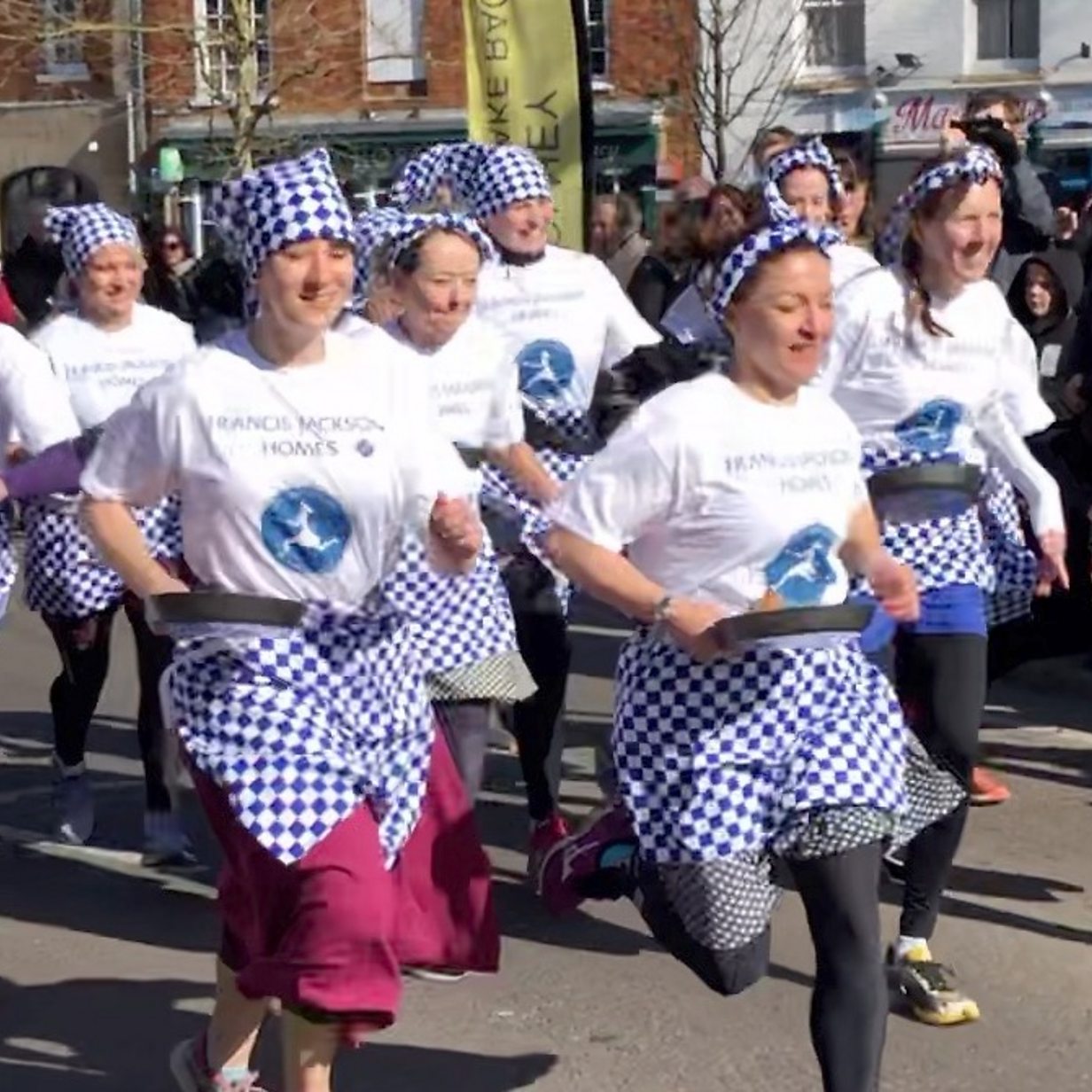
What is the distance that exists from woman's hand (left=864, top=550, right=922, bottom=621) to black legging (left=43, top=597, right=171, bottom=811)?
8.69 ft

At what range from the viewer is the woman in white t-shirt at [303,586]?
4230mm

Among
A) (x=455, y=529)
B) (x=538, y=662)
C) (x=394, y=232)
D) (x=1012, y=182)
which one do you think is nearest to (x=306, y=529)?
(x=455, y=529)

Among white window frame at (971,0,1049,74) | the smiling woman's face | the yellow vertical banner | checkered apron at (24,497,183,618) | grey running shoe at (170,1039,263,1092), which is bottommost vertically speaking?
grey running shoe at (170,1039,263,1092)

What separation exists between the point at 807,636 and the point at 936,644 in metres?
1.51

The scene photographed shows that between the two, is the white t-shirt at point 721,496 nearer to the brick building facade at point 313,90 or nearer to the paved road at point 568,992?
the paved road at point 568,992

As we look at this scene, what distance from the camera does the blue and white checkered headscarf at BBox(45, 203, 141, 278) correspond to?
6.85m

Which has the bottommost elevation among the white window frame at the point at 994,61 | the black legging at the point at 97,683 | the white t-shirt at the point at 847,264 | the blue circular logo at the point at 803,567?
the black legging at the point at 97,683

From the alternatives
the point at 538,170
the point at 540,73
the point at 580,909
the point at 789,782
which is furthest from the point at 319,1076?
the point at 540,73

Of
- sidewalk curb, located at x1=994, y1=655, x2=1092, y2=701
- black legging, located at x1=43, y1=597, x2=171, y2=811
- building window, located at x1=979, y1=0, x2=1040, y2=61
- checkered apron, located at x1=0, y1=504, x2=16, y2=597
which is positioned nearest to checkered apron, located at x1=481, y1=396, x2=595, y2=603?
black legging, located at x1=43, y1=597, x2=171, y2=811

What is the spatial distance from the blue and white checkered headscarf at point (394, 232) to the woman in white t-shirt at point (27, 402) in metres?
0.94

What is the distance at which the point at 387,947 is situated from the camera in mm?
4230

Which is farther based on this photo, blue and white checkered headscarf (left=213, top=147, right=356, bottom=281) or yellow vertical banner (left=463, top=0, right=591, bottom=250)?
yellow vertical banner (left=463, top=0, right=591, bottom=250)

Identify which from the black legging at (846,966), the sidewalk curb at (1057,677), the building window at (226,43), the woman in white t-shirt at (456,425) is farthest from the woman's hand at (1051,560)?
the building window at (226,43)

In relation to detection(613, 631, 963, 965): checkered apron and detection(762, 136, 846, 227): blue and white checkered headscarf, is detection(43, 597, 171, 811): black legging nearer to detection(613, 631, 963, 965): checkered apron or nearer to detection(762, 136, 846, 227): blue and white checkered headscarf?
detection(762, 136, 846, 227): blue and white checkered headscarf
